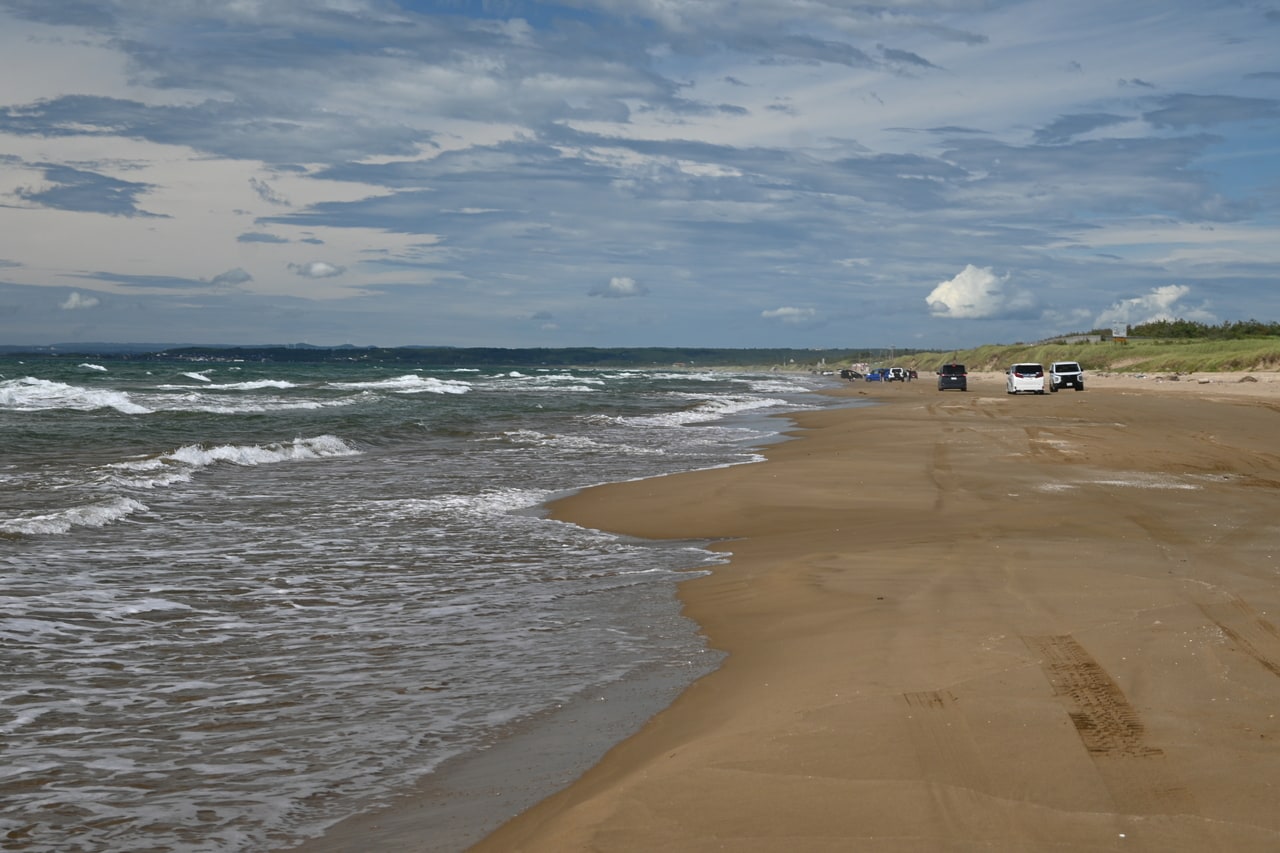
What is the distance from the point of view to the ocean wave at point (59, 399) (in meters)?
39.5

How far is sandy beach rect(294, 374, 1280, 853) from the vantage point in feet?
14.0

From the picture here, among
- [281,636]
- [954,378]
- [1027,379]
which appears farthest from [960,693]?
[954,378]

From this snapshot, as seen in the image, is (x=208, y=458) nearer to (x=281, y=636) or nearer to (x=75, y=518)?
(x=75, y=518)

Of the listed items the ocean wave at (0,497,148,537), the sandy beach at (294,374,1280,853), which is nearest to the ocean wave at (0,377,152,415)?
the ocean wave at (0,497,148,537)

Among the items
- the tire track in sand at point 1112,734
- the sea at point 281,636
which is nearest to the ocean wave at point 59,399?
the sea at point 281,636

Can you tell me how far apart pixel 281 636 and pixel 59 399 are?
42.9 meters

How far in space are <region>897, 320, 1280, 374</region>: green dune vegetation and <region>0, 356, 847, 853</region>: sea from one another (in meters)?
60.5

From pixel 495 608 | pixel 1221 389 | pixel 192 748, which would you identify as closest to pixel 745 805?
pixel 192 748

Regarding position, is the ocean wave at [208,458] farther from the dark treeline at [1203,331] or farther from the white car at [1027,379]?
the dark treeline at [1203,331]

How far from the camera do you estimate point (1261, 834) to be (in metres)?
3.98

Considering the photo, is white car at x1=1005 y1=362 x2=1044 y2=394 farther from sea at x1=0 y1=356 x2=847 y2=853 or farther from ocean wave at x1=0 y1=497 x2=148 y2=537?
ocean wave at x1=0 y1=497 x2=148 y2=537

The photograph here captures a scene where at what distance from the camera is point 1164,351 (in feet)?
276

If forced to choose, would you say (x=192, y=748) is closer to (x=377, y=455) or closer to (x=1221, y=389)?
(x=377, y=455)

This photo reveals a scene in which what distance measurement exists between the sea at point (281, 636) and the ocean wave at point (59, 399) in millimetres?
21002
